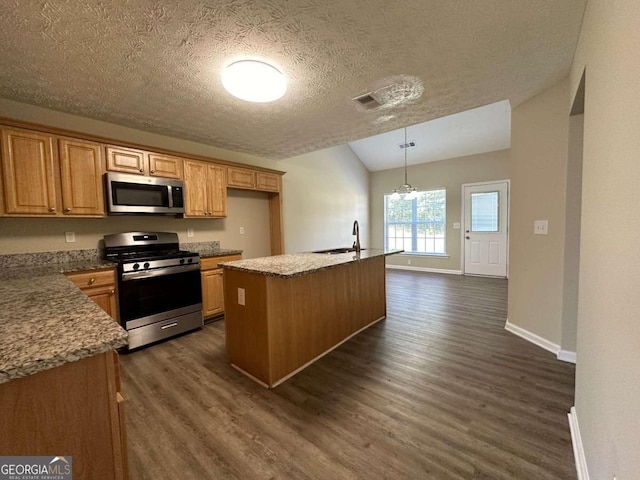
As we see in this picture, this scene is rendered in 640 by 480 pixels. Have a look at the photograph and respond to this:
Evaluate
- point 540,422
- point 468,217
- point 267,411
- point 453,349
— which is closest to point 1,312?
point 267,411

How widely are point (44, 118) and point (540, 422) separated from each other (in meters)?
4.81

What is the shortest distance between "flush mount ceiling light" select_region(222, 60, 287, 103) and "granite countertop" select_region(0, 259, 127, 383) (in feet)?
5.29

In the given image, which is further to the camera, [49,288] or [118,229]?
[118,229]

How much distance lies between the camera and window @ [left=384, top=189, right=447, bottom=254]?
668cm

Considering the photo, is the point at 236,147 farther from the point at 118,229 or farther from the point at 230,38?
the point at 230,38

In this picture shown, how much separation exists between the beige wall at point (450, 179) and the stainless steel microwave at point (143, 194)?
18.1 feet

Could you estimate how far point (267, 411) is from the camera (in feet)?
6.00

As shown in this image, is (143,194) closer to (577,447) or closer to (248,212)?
(248,212)

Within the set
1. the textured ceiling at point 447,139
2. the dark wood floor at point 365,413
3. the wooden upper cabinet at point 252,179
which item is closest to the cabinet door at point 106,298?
the dark wood floor at point 365,413

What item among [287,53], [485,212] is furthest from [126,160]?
[485,212]

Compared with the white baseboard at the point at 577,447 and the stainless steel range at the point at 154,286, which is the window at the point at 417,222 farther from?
the stainless steel range at the point at 154,286

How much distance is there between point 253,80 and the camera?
187 cm

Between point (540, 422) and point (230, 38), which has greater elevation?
point (230, 38)

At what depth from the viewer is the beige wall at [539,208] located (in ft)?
8.01
